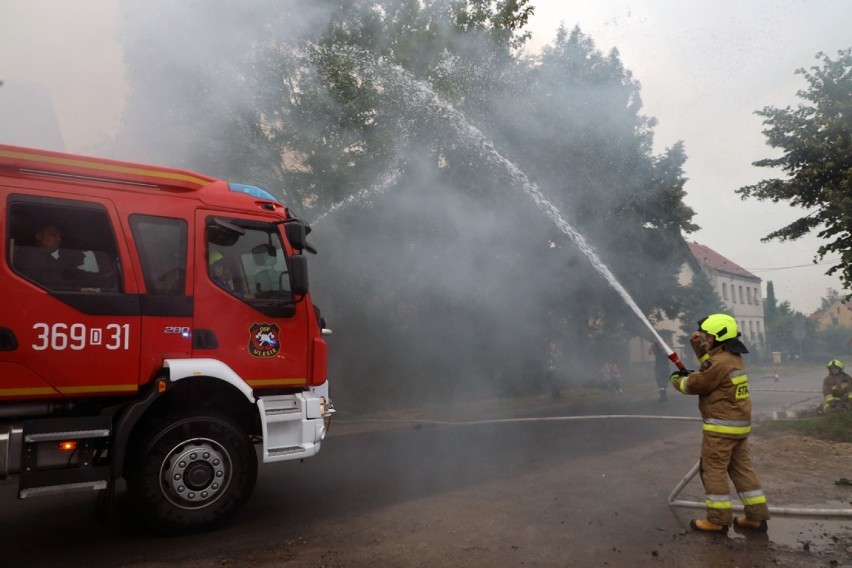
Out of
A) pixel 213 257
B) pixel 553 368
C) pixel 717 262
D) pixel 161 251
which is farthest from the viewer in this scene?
pixel 717 262

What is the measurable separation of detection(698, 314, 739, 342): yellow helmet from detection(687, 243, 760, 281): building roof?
123 ft

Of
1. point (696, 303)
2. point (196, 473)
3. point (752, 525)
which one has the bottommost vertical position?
point (752, 525)

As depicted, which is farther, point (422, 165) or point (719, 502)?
point (422, 165)

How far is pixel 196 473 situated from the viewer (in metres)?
4.61

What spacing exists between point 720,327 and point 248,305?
3.70 metres

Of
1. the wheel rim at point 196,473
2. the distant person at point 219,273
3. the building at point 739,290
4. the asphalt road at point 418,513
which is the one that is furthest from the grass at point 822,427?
the building at point 739,290

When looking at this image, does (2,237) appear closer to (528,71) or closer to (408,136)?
(408,136)

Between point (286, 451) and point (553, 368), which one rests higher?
point (553, 368)

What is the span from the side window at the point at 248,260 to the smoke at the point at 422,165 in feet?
18.0

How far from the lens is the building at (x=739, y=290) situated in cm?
4069

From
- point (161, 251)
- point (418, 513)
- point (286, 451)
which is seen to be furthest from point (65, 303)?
point (418, 513)

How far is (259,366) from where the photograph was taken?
496 centimetres

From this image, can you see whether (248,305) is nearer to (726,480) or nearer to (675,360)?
(675,360)

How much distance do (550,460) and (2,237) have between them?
5.70 metres
